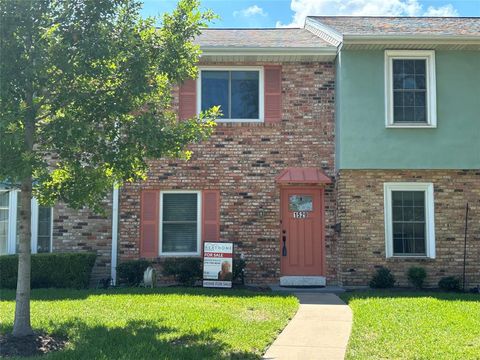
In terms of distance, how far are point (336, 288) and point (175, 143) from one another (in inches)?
256

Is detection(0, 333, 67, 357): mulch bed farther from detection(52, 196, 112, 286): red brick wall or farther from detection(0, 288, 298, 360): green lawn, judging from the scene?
detection(52, 196, 112, 286): red brick wall

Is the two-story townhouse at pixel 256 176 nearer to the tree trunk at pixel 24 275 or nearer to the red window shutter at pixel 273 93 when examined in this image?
the red window shutter at pixel 273 93

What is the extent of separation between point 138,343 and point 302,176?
22.8 ft

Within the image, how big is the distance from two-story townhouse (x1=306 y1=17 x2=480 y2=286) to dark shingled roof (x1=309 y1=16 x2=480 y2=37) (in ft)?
0.78

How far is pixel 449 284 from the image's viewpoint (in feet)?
37.8

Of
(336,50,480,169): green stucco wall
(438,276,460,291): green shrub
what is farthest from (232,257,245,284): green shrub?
(438,276,460,291): green shrub

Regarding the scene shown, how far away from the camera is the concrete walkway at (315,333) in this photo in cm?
616

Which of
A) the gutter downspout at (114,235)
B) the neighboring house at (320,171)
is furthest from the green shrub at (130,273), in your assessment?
the neighboring house at (320,171)

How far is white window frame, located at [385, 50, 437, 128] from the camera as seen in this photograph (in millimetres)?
12039

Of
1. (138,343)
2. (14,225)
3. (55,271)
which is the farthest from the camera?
(14,225)

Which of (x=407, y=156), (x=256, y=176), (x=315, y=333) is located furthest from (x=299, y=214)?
(x=315, y=333)

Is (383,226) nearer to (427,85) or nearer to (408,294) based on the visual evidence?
(408,294)

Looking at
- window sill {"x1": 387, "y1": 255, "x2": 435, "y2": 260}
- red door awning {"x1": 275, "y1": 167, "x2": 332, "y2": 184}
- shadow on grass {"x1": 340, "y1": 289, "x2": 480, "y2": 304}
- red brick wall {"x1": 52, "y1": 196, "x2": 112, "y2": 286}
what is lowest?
shadow on grass {"x1": 340, "y1": 289, "x2": 480, "y2": 304}

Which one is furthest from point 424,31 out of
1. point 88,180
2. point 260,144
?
point 88,180
